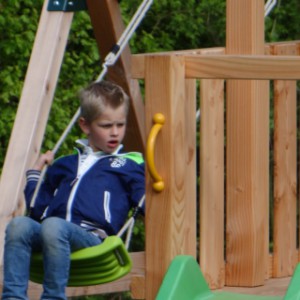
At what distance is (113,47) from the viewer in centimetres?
646

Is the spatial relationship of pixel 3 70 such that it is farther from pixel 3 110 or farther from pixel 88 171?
pixel 88 171

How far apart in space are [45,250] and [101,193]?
1.24ft

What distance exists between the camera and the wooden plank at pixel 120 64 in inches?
259

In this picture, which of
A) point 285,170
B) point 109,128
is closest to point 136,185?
point 109,128

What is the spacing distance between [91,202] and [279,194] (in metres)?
1.21

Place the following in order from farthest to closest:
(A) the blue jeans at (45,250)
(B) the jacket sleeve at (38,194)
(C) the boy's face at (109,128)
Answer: (B) the jacket sleeve at (38,194) < (C) the boy's face at (109,128) < (A) the blue jeans at (45,250)

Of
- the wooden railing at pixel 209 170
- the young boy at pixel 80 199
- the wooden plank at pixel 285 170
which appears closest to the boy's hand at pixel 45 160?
the young boy at pixel 80 199

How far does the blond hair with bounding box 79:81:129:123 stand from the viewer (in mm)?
5191

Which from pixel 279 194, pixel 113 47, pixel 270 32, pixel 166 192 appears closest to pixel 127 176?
pixel 166 192

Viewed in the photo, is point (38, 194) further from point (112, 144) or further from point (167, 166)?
point (167, 166)

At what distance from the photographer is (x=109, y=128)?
518 cm

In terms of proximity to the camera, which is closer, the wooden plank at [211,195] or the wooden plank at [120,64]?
the wooden plank at [211,195]

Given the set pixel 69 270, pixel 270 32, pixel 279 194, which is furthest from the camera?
pixel 270 32

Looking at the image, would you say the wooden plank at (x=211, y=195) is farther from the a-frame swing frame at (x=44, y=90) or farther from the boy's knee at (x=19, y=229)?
the a-frame swing frame at (x=44, y=90)
